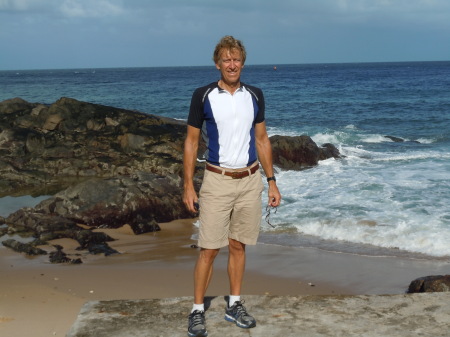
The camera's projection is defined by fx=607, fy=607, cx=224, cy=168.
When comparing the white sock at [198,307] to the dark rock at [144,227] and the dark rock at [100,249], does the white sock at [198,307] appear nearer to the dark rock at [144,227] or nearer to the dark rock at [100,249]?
the dark rock at [100,249]

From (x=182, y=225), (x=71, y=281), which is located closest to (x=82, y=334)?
(x=71, y=281)

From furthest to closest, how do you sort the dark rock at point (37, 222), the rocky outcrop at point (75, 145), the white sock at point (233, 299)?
the rocky outcrop at point (75, 145)
the dark rock at point (37, 222)
the white sock at point (233, 299)

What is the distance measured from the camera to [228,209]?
183 inches

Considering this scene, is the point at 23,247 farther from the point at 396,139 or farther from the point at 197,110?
the point at 396,139

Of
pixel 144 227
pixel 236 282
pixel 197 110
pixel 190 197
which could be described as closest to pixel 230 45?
pixel 197 110

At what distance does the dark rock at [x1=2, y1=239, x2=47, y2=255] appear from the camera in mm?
9250

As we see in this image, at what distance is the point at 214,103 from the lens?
4.48 meters

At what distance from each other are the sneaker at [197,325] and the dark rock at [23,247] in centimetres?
519

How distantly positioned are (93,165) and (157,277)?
9.42 meters

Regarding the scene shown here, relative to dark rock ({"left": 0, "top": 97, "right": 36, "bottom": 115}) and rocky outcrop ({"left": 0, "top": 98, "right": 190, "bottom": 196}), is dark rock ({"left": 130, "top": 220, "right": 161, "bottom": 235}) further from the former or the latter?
dark rock ({"left": 0, "top": 97, "right": 36, "bottom": 115})

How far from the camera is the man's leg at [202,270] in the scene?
468cm

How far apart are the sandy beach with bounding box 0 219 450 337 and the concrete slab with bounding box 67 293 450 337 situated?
1.45 meters

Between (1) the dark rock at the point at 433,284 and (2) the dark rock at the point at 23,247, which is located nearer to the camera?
(1) the dark rock at the point at 433,284

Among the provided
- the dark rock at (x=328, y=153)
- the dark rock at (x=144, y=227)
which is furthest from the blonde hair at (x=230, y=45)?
the dark rock at (x=328, y=153)
